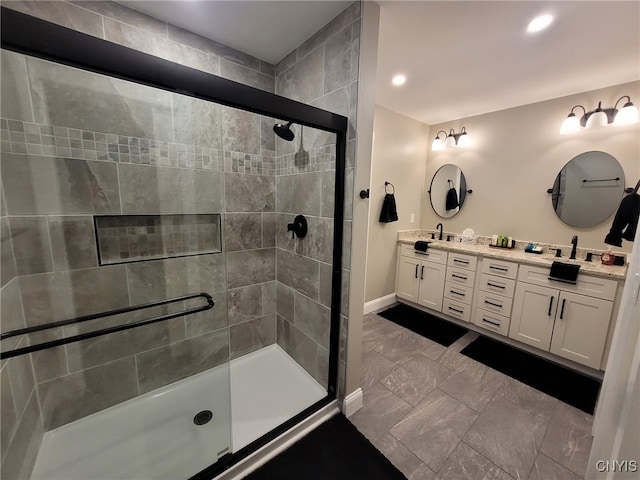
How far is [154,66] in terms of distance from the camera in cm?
84

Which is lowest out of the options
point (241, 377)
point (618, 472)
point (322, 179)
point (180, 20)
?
point (241, 377)

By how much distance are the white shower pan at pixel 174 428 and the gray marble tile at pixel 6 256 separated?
3.10 feet

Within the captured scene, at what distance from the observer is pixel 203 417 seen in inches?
57.8

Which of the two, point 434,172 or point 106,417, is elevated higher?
point 434,172

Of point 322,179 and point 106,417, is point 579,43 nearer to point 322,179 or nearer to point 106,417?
point 322,179

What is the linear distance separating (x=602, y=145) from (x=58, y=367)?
4.41 meters

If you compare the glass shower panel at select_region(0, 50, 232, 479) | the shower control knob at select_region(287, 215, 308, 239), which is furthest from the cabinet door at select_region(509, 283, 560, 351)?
the glass shower panel at select_region(0, 50, 232, 479)

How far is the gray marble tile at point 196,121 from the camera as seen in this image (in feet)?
4.91

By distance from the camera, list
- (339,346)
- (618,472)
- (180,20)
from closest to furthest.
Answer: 1. (618,472)
2. (180,20)
3. (339,346)

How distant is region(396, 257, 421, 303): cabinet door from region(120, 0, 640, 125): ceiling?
1916 mm

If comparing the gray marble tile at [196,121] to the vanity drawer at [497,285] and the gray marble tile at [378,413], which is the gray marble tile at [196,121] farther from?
the vanity drawer at [497,285]

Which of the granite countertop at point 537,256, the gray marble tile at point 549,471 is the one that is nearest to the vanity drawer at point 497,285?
the granite countertop at point 537,256

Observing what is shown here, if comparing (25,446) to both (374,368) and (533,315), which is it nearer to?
(374,368)

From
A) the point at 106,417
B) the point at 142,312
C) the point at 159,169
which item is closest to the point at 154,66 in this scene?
the point at 159,169
